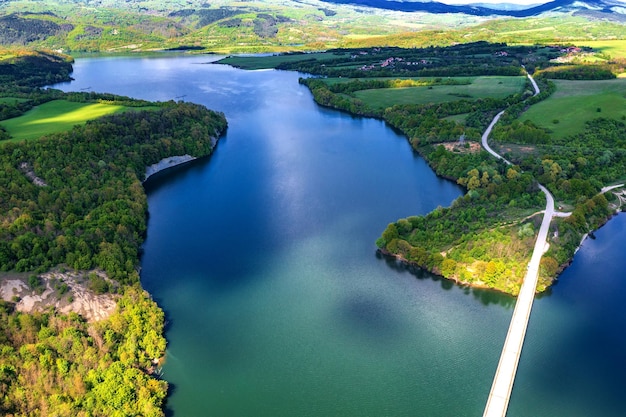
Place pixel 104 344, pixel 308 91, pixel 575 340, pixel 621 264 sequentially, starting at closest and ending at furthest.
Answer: pixel 104 344 → pixel 575 340 → pixel 621 264 → pixel 308 91

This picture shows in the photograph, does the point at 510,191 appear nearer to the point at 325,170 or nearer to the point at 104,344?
the point at 325,170

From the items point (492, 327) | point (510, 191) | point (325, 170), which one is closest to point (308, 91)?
point (325, 170)

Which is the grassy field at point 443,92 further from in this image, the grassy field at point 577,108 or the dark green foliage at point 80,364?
A: the dark green foliage at point 80,364

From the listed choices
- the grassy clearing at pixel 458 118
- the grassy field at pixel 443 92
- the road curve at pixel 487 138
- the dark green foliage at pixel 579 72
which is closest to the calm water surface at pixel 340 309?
the road curve at pixel 487 138

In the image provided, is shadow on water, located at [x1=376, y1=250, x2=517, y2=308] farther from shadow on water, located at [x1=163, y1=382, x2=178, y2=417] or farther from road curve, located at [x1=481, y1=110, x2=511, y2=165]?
road curve, located at [x1=481, y1=110, x2=511, y2=165]

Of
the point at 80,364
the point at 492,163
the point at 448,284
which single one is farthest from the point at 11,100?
the point at 492,163

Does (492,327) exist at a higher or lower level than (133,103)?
lower
